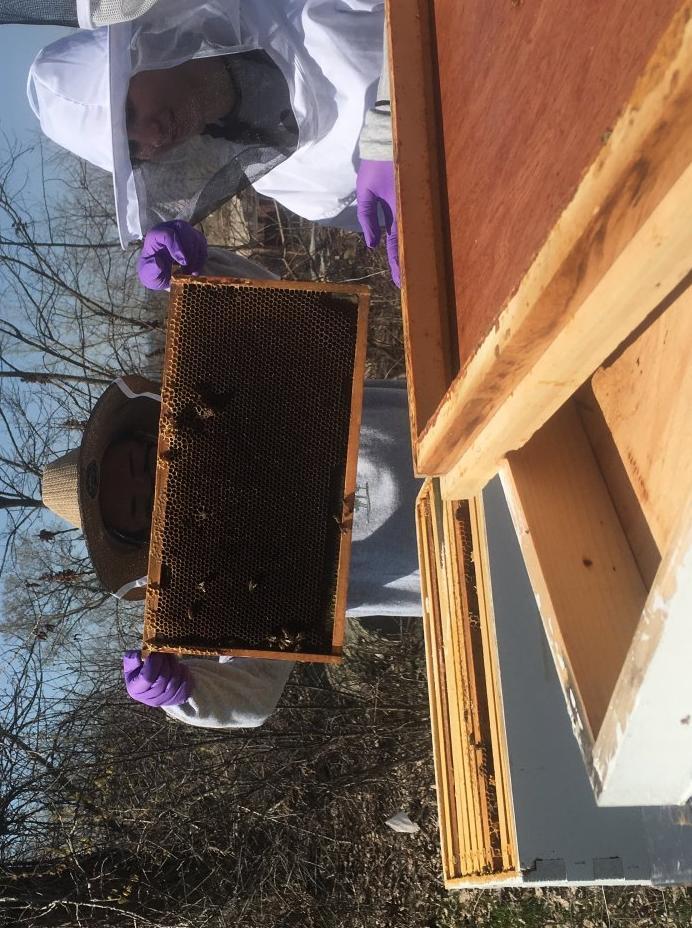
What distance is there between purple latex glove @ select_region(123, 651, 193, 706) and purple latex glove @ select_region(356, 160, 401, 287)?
1.74 meters

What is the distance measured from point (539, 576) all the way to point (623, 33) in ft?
2.54

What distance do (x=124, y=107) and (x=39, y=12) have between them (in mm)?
601

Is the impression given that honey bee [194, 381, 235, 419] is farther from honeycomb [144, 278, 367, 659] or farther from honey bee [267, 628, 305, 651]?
honey bee [267, 628, 305, 651]

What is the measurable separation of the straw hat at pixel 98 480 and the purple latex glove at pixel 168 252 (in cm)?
45

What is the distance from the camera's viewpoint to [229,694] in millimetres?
2779

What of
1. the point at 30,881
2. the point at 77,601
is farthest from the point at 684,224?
the point at 77,601

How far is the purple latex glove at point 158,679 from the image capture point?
101 inches

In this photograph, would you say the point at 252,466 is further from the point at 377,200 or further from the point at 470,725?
the point at 377,200

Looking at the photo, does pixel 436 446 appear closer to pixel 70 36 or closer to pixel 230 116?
pixel 230 116

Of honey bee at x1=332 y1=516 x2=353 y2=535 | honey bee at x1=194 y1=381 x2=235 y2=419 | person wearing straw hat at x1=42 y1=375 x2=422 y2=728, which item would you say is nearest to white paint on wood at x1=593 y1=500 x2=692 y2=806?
honey bee at x1=332 y1=516 x2=353 y2=535

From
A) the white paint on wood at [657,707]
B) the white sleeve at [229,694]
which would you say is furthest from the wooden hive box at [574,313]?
the white sleeve at [229,694]

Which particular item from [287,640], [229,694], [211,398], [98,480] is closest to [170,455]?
[211,398]

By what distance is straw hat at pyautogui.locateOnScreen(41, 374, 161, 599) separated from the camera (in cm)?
254

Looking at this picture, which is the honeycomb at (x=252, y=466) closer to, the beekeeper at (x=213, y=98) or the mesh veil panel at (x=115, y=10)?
the beekeeper at (x=213, y=98)
